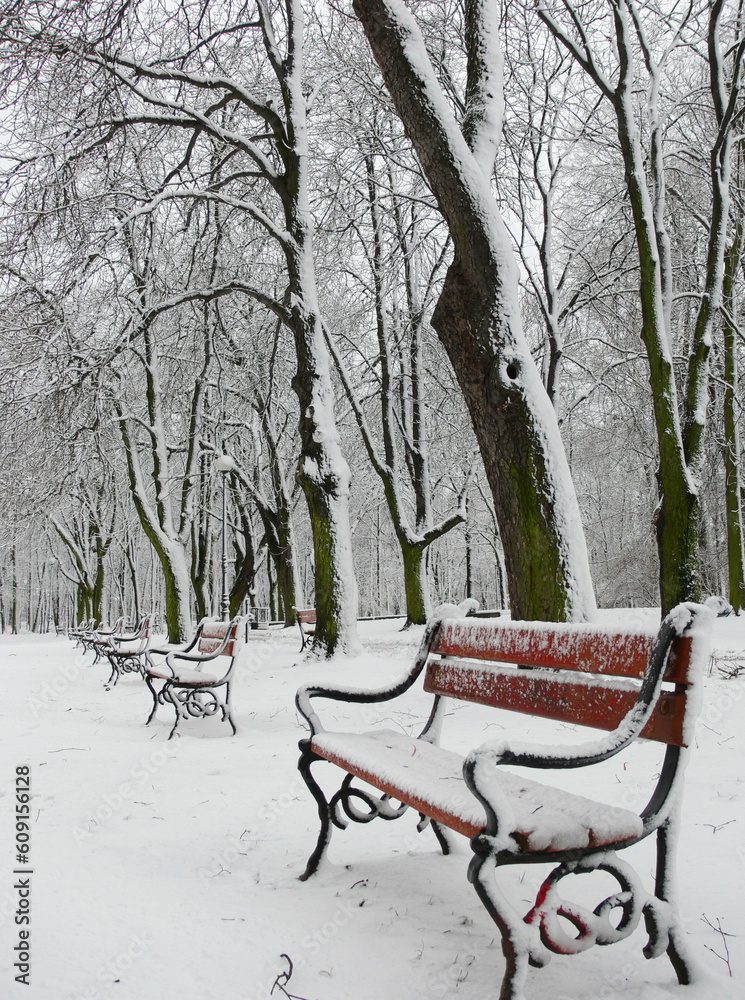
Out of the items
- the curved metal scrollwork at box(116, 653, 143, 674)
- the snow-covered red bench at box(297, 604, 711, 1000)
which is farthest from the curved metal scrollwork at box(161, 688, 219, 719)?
the curved metal scrollwork at box(116, 653, 143, 674)

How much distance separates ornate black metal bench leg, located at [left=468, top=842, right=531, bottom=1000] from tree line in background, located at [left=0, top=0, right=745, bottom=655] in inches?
125

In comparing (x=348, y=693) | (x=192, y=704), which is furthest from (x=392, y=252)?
(x=348, y=693)

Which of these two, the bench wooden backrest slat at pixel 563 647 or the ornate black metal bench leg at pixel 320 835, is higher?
the bench wooden backrest slat at pixel 563 647

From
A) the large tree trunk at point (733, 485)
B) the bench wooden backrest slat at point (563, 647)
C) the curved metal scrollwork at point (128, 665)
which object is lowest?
the curved metal scrollwork at point (128, 665)

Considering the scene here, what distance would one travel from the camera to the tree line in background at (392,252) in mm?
5352

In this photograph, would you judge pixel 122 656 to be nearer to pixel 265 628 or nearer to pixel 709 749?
pixel 709 749

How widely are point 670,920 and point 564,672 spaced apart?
814mm

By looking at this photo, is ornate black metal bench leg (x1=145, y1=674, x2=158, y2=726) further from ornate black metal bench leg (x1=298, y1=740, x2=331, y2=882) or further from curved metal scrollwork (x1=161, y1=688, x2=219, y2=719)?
ornate black metal bench leg (x1=298, y1=740, x2=331, y2=882)

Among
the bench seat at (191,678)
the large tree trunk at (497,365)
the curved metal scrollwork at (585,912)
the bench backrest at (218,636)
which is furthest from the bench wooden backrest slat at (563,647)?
the bench backrest at (218,636)

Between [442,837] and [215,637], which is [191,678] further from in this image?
[442,837]

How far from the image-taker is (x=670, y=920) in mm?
2035

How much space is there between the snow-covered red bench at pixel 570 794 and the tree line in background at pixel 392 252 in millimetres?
2441

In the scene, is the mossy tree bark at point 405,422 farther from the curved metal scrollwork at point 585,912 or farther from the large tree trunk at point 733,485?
the curved metal scrollwork at point 585,912

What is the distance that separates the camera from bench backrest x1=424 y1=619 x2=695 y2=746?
6.88ft
